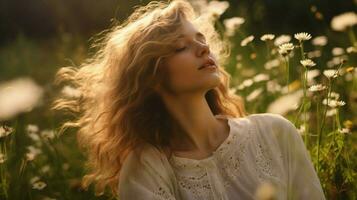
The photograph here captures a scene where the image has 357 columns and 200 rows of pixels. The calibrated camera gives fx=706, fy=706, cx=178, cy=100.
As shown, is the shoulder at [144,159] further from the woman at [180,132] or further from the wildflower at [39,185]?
the wildflower at [39,185]

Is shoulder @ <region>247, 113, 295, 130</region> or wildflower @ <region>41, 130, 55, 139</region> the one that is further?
wildflower @ <region>41, 130, 55, 139</region>

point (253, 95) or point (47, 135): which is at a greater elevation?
point (47, 135)

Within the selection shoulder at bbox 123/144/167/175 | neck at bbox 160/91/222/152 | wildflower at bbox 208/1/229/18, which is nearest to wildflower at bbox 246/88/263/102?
wildflower at bbox 208/1/229/18

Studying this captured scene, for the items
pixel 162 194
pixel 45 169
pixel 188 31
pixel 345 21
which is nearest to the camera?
pixel 162 194

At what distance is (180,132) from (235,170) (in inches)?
8.9

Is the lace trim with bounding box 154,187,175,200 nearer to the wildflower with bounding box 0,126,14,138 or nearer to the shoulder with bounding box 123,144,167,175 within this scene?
the shoulder with bounding box 123,144,167,175

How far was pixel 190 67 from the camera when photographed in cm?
217

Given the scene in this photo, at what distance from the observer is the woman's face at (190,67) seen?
2.15m

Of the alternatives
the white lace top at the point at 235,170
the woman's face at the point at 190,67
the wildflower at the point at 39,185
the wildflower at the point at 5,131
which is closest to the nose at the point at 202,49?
the woman's face at the point at 190,67

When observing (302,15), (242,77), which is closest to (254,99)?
(242,77)

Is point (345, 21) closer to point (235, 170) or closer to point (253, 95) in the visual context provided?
point (253, 95)

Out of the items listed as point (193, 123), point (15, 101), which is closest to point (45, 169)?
point (15, 101)

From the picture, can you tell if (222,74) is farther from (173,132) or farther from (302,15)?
(302,15)

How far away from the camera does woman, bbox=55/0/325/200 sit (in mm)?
2197
